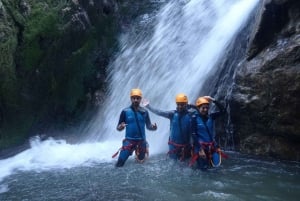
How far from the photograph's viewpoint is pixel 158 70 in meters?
12.2

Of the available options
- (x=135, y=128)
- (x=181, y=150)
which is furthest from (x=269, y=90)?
(x=135, y=128)

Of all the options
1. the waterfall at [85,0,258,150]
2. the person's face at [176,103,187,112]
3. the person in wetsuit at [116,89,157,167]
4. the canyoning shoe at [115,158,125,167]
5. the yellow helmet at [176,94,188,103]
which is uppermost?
the waterfall at [85,0,258,150]

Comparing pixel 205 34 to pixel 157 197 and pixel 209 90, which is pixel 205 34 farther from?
pixel 157 197

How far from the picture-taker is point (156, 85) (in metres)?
11.9

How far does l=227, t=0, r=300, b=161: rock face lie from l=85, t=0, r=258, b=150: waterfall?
166cm

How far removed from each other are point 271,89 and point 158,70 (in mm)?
4314

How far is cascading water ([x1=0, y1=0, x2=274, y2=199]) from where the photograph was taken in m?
10.7

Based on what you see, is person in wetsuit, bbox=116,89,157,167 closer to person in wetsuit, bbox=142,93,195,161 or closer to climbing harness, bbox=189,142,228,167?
person in wetsuit, bbox=142,93,195,161

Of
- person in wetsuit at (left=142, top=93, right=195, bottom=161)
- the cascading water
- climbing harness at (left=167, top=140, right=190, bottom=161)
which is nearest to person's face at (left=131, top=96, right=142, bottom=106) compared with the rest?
person in wetsuit at (left=142, top=93, right=195, bottom=161)

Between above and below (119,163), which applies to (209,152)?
above

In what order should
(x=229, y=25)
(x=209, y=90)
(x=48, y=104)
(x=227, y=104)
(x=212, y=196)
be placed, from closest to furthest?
(x=212, y=196)
(x=227, y=104)
(x=209, y=90)
(x=229, y=25)
(x=48, y=104)

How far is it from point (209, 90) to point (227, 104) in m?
0.91

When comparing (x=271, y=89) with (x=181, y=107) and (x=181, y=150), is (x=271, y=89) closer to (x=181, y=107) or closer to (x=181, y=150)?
(x=181, y=107)

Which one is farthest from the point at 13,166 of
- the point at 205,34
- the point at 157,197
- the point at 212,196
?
the point at 205,34
